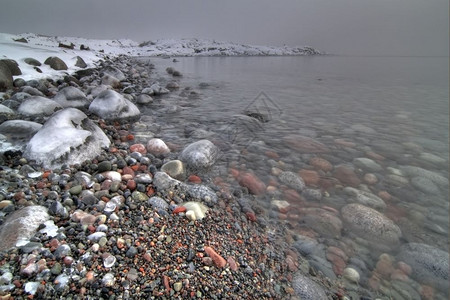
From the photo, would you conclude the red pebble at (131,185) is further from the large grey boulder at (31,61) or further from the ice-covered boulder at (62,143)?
the large grey boulder at (31,61)

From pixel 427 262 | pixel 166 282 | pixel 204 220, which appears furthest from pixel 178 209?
pixel 427 262

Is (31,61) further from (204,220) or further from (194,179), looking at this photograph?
(204,220)

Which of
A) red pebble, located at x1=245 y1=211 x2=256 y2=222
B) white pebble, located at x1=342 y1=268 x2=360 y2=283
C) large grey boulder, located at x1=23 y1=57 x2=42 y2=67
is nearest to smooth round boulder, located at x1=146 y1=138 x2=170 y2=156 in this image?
red pebble, located at x1=245 y1=211 x2=256 y2=222

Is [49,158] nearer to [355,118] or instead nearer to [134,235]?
[134,235]

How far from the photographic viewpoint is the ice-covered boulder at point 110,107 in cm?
662

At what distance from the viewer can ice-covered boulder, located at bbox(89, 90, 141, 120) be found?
6.62 m

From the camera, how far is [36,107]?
568 cm

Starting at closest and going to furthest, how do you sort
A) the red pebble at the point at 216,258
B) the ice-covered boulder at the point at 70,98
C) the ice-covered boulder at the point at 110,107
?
the red pebble at the point at 216,258, the ice-covered boulder at the point at 110,107, the ice-covered boulder at the point at 70,98

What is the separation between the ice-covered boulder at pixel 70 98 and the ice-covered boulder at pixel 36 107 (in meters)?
0.84

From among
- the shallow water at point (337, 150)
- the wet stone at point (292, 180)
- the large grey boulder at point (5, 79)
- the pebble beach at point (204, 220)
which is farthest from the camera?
the large grey boulder at point (5, 79)

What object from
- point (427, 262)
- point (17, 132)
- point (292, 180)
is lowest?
point (427, 262)

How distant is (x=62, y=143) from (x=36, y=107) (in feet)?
9.85

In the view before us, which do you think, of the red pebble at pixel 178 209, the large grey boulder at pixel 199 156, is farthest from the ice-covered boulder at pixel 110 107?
the red pebble at pixel 178 209

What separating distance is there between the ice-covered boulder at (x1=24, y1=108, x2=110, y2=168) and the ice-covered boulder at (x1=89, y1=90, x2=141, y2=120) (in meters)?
2.31
